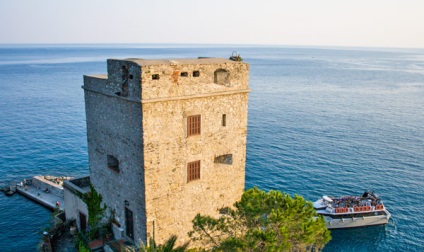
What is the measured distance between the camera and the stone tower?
1967 cm

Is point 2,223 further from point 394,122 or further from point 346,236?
point 394,122

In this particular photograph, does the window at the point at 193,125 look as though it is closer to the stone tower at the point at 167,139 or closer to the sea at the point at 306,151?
the stone tower at the point at 167,139

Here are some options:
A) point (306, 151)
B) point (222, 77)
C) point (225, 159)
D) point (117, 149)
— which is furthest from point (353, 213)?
point (117, 149)

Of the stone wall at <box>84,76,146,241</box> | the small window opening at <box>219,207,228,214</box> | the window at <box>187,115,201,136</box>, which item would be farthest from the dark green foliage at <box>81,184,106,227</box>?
the window at <box>187,115,201,136</box>

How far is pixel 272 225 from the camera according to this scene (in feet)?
59.7

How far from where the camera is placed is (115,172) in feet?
75.8

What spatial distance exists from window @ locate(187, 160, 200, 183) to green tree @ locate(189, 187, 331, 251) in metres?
3.12

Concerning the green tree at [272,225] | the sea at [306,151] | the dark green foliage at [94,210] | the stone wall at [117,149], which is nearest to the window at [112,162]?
the stone wall at [117,149]

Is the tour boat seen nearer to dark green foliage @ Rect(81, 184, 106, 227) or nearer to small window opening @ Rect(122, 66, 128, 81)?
dark green foliage @ Rect(81, 184, 106, 227)

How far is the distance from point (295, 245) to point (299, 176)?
113 ft

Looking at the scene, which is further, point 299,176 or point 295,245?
point 299,176

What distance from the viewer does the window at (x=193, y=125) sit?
21281mm

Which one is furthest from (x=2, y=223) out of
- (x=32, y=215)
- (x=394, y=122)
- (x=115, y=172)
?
(x=394, y=122)

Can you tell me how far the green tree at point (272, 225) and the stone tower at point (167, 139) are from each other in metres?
2.82
